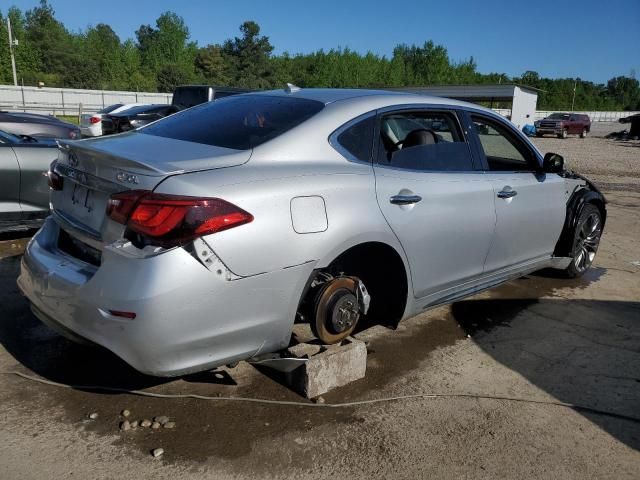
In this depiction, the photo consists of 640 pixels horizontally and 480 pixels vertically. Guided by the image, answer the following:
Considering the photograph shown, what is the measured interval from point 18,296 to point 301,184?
293 cm

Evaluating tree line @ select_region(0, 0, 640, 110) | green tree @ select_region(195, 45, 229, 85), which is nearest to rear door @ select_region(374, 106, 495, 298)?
tree line @ select_region(0, 0, 640, 110)

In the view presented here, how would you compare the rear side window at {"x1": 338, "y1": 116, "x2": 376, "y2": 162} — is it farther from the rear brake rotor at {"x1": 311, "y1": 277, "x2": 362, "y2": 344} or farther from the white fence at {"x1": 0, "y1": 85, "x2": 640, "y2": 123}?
the white fence at {"x1": 0, "y1": 85, "x2": 640, "y2": 123}

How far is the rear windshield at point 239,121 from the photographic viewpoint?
298 centimetres

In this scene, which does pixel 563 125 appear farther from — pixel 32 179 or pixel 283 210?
pixel 283 210

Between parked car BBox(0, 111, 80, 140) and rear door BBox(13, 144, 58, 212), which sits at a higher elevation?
parked car BBox(0, 111, 80, 140)

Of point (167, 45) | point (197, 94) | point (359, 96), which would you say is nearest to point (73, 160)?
point (359, 96)

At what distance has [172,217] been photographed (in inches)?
93.7

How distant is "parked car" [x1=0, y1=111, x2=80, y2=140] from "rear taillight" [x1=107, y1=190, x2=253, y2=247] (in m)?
5.31

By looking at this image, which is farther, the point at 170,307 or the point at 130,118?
the point at 130,118

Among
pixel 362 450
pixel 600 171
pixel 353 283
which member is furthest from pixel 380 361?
pixel 600 171

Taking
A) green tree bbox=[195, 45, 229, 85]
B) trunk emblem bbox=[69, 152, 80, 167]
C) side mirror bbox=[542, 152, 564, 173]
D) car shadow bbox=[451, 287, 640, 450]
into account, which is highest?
green tree bbox=[195, 45, 229, 85]

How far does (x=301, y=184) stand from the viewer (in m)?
2.73

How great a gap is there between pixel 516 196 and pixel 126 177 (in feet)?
9.07

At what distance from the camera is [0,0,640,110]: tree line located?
221 ft
